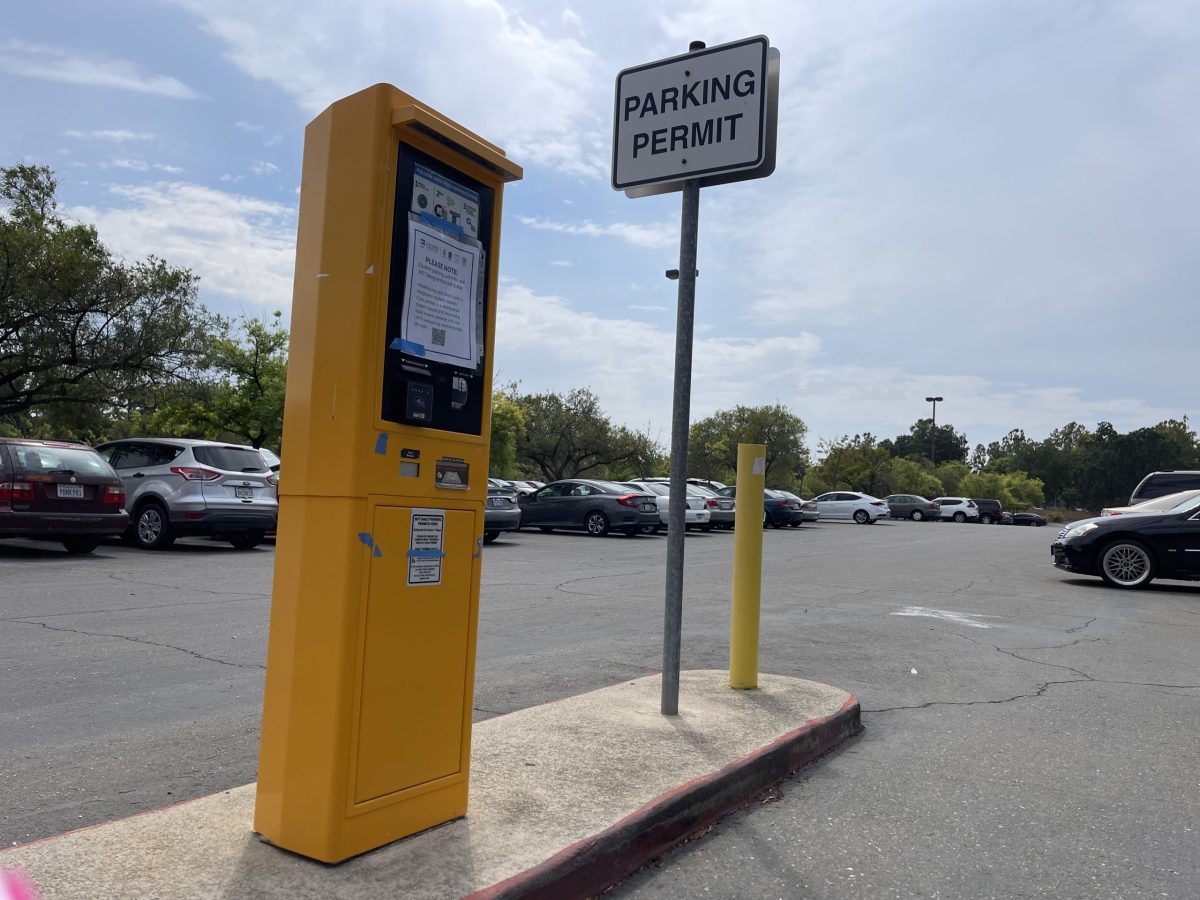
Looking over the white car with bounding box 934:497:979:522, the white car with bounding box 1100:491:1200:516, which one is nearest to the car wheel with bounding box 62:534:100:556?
the white car with bounding box 1100:491:1200:516

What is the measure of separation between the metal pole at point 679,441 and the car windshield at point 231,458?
1109cm

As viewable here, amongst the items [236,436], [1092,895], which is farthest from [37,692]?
[236,436]

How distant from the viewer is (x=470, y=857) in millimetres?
3029

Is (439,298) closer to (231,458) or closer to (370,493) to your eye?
(370,493)

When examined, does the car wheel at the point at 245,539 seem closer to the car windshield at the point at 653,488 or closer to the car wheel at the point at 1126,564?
the car windshield at the point at 653,488

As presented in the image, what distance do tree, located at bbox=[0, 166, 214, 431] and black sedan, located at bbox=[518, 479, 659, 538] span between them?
9.84m

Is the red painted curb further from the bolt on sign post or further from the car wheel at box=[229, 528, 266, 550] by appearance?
the car wheel at box=[229, 528, 266, 550]

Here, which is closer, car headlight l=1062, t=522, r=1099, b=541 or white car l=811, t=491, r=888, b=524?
car headlight l=1062, t=522, r=1099, b=541

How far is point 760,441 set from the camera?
64.8 m

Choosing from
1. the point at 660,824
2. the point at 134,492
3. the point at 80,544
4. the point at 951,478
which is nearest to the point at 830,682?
the point at 660,824

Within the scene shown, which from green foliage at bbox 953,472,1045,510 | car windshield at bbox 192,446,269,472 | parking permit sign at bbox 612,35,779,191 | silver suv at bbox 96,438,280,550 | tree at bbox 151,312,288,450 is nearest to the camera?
parking permit sign at bbox 612,35,779,191

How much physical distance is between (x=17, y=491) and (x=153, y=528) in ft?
8.02

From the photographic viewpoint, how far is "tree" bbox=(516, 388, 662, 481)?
57.2m

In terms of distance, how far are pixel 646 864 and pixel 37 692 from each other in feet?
12.9
